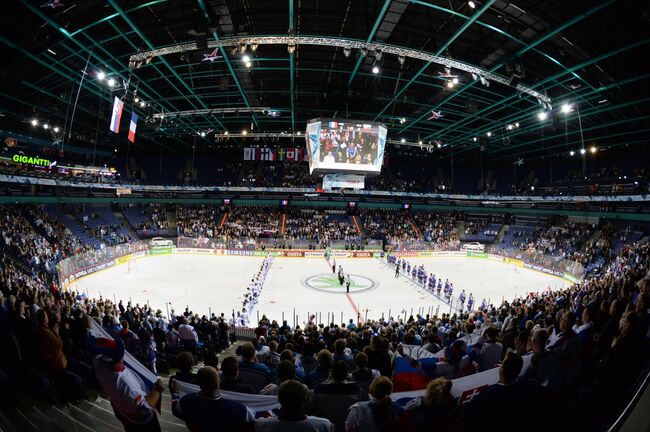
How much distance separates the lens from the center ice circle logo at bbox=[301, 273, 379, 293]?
21734mm

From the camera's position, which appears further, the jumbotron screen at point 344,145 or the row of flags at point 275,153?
the row of flags at point 275,153

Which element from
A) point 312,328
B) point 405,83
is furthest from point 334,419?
point 405,83

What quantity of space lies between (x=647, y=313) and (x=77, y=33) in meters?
20.3

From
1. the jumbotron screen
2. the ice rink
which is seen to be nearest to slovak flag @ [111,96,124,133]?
the ice rink

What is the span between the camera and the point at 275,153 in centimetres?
3622

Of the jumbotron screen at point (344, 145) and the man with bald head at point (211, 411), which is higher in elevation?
the jumbotron screen at point (344, 145)

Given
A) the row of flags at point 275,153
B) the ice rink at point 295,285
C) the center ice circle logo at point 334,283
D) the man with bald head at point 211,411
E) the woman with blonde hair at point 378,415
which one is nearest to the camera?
the man with bald head at point 211,411

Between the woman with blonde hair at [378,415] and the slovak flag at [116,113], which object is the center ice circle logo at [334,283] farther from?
the woman with blonde hair at [378,415]

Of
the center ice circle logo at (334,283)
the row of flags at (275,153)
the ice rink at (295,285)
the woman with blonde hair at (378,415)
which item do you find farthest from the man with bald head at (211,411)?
the row of flags at (275,153)

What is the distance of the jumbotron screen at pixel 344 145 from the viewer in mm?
18547

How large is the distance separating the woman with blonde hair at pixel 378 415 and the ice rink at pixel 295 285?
12.4m

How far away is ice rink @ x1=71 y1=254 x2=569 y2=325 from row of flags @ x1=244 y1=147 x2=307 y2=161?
11.2m

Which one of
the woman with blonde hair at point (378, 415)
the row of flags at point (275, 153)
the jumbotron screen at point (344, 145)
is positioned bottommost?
the woman with blonde hair at point (378, 415)

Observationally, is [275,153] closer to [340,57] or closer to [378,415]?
[340,57]
